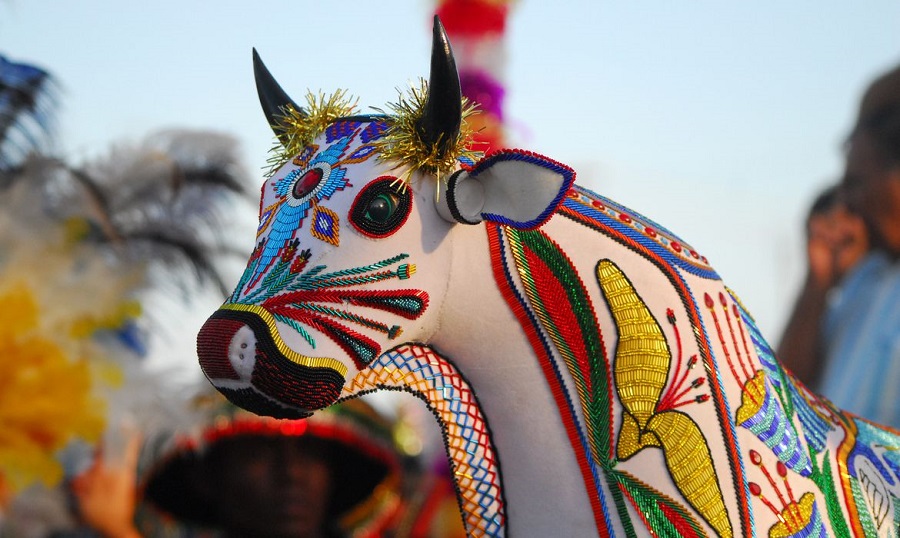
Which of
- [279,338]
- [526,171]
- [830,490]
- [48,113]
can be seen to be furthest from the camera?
[48,113]

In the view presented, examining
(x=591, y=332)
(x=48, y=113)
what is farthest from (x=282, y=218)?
(x=48, y=113)

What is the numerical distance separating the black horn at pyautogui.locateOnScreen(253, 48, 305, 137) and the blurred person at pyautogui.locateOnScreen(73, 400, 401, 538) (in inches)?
128

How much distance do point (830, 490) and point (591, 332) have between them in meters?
0.59

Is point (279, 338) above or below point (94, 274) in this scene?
above

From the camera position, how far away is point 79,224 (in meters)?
5.00

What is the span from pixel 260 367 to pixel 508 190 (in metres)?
0.55

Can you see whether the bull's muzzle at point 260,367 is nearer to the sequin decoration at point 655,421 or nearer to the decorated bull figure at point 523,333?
the decorated bull figure at point 523,333

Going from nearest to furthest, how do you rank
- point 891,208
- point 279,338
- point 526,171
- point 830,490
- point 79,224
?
point 279,338 < point 526,171 < point 830,490 < point 79,224 < point 891,208

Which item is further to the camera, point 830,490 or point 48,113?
point 48,113

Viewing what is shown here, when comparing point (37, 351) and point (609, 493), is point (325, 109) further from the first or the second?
point (37, 351)

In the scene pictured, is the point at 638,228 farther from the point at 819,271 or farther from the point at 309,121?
the point at 819,271

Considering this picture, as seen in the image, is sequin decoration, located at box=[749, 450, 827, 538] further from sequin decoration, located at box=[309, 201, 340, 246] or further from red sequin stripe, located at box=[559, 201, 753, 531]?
sequin decoration, located at box=[309, 201, 340, 246]

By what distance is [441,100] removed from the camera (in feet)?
6.32

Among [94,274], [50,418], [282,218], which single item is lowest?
[50,418]
